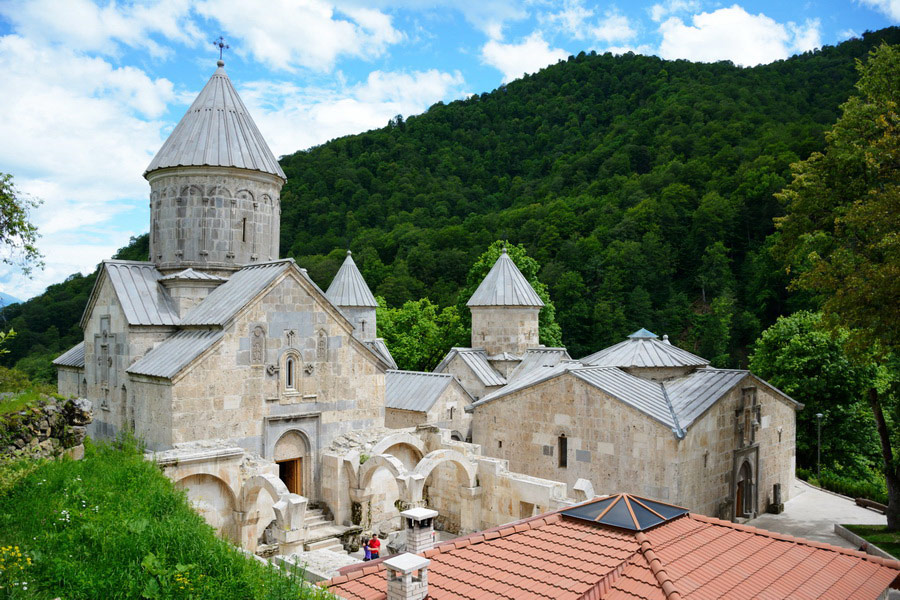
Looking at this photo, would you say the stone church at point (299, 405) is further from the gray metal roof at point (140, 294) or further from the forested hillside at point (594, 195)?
the forested hillside at point (594, 195)

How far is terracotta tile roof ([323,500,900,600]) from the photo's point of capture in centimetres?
691

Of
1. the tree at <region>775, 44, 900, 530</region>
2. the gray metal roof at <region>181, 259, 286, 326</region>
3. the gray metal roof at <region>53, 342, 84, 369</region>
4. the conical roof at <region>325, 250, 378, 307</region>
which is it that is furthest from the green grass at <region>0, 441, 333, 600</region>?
the conical roof at <region>325, 250, 378, 307</region>

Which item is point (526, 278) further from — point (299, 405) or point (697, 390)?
point (299, 405)

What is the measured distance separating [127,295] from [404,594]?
12359 mm

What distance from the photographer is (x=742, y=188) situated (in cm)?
5144

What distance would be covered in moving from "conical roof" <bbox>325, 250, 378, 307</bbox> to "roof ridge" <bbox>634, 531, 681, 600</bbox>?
862 inches

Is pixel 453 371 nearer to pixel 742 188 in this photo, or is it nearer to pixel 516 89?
pixel 742 188

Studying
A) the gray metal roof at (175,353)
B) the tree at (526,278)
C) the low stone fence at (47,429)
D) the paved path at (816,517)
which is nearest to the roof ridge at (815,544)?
the paved path at (816,517)

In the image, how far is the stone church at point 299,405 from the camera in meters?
13.4

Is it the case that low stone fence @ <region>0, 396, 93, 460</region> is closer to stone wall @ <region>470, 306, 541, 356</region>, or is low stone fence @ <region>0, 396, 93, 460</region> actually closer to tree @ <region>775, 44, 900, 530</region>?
tree @ <region>775, 44, 900, 530</region>

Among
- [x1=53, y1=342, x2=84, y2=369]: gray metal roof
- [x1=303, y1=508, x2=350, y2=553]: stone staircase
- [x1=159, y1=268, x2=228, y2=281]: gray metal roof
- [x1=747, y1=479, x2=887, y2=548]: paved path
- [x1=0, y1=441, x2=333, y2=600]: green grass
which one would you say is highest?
[x1=159, y1=268, x2=228, y2=281]: gray metal roof

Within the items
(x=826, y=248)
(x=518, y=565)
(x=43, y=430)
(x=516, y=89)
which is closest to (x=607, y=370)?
(x=826, y=248)

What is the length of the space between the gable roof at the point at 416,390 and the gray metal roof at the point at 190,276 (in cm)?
750

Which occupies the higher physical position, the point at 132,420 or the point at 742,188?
the point at 742,188
